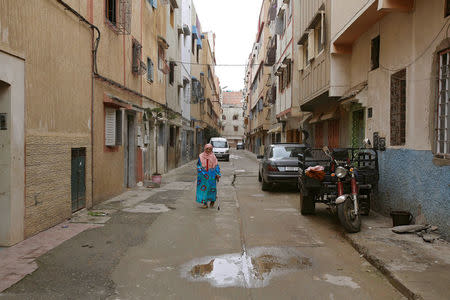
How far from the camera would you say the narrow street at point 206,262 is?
432 centimetres

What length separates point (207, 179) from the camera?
10.0m

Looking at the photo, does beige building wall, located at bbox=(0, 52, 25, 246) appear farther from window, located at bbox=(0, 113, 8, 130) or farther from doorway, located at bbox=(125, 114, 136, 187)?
doorway, located at bbox=(125, 114, 136, 187)

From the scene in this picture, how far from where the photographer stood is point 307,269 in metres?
5.12

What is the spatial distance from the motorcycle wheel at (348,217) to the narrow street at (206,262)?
307 millimetres

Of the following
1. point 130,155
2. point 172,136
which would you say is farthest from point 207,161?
point 172,136

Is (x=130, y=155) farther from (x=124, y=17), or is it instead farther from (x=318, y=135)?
(x=318, y=135)

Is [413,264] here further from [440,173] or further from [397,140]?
[397,140]

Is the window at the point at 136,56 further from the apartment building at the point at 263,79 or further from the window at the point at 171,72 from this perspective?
the apartment building at the point at 263,79

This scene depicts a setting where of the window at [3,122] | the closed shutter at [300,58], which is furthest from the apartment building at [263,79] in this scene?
the window at [3,122]

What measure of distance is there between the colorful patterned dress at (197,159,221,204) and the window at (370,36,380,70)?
4851 mm

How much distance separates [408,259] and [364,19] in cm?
603

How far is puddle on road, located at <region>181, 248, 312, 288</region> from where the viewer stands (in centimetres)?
466

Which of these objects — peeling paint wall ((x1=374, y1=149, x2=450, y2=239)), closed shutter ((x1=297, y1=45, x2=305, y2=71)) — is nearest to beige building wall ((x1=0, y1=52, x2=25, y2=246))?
peeling paint wall ((x1=374, y1=149, x2=450, y2=239))

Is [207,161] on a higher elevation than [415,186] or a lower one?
higher
